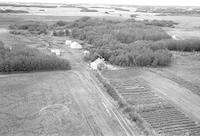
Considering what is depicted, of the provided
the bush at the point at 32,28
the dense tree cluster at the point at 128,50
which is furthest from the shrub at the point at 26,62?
the bush at the point at 32,28

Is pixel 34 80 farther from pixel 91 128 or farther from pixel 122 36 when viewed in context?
pixel 122 36

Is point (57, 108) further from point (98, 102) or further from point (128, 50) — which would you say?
point (128, 50)

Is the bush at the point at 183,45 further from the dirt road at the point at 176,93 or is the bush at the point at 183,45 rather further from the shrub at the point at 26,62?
the shrub at the point at 26,62

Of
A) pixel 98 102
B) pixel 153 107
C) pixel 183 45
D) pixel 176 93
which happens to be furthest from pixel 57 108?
pixel 183 45

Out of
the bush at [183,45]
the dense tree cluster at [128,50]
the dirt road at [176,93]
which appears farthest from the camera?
the bush at [183,45]

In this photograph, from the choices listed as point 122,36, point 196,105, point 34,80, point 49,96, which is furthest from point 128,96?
point 122,36

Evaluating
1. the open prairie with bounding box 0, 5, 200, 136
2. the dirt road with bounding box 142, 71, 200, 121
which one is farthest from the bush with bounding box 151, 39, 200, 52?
the dirt road with bounding box 142, 71, 200, 121

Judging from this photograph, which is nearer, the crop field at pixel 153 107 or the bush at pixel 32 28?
the crop field at pixel 153 107
